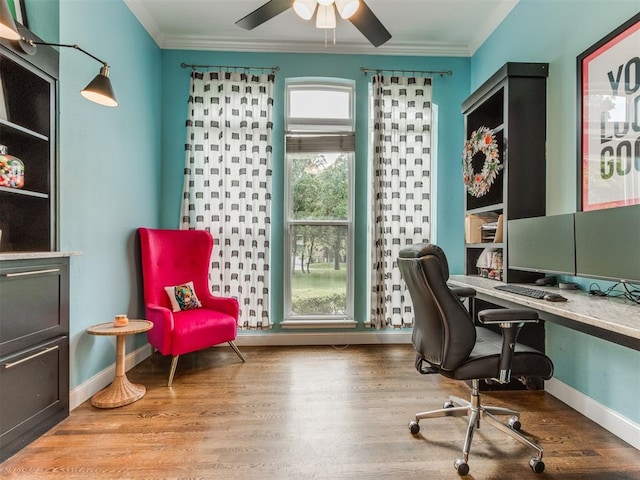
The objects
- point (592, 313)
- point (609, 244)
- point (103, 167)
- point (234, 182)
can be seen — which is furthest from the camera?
point (234, 182)

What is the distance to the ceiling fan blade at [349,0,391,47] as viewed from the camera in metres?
2.03

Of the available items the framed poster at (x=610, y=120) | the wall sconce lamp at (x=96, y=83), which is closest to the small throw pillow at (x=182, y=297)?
the wall sconce lamp at (x=96, y=83)

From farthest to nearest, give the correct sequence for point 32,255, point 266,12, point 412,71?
point 412,71
point 266,12
point 32,255

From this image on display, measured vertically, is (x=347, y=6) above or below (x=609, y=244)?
above

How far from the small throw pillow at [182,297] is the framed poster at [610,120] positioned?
303cm

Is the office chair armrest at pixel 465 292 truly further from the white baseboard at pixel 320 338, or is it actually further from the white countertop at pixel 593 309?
the white baseboard at pixel 320 338

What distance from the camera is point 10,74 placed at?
1.94 metres

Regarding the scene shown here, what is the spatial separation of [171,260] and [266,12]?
2.13 m

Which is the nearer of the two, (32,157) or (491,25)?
(32,157)

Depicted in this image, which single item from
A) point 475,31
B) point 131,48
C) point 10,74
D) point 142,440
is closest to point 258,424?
point 142,440

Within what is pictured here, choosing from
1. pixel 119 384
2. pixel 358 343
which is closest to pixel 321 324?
pixel 358 343

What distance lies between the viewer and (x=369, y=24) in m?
2.16

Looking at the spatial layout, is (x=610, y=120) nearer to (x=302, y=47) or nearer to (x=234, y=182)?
(x=302, y=47)

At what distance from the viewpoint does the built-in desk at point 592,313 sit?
1229 mm
